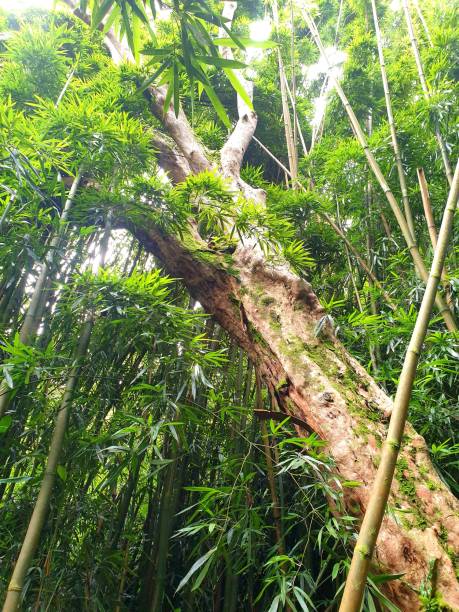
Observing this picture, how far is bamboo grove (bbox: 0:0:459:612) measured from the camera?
1.11 m

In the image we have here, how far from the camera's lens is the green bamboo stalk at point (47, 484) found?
105 centimetres

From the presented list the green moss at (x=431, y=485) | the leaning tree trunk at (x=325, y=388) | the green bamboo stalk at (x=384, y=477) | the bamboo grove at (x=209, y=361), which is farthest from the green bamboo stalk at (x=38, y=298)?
the green moss at (x=431, y=485)

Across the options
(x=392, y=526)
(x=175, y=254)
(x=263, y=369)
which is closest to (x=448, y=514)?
(x=392, y=526)

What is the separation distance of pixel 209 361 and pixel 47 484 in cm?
68

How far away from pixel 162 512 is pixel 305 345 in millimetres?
864

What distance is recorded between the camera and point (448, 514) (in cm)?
118

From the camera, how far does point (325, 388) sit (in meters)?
1.54

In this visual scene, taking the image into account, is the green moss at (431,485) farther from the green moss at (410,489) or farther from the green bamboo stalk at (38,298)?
the green bamboo stalk at (38,298)

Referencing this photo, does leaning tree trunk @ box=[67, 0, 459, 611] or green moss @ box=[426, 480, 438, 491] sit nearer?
leaning tree trunk @ box=[67, 0, 459, 611]

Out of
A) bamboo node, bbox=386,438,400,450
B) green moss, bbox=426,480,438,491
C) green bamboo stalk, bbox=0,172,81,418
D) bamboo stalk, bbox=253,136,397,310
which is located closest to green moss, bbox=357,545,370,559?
bamboo node, bbox=386,438,400,450

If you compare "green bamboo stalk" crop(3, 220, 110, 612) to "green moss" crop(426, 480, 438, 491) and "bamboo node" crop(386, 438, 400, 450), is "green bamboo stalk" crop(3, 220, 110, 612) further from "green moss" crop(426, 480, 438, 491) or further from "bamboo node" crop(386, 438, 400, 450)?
"green moss" crop(426, 480, 438, 491)

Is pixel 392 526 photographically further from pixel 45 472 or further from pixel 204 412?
pixel 45 472

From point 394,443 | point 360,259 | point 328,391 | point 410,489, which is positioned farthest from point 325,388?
point 360,259

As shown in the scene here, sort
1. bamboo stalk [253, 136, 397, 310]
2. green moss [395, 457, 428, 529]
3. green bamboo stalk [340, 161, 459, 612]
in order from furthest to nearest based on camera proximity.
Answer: bamboo stalk [253, 136, 397, 310], green moss [395, 457, 428, 529], green bamboo stalk [340, 161, 459, 612]
